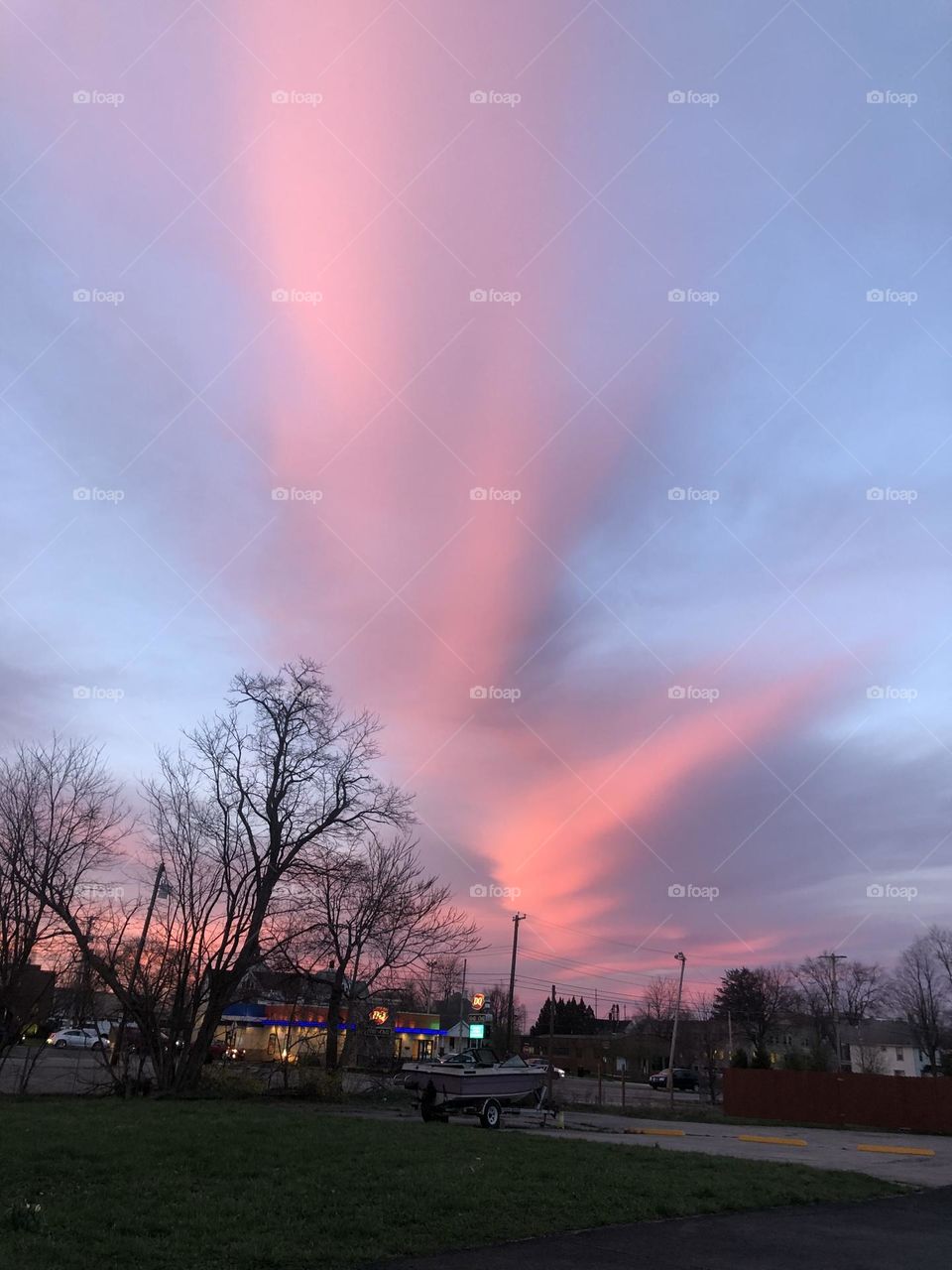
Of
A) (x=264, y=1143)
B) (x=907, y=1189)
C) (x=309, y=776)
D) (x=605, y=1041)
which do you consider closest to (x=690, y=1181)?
(x=907, y=1189)

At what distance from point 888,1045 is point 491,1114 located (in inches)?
3711

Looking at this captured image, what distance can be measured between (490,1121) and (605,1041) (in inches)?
3949

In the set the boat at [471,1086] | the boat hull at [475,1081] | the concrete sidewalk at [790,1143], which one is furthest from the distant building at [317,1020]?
the concrete sidewalk at [790,1143]

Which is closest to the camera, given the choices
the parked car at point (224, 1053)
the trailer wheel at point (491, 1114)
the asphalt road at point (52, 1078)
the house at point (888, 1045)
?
the trailer wheel at point (491, 1114)

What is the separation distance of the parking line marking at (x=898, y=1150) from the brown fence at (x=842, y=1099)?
8662mm

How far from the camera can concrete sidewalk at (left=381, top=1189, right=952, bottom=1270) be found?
743 centimetres

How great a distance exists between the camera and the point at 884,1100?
30922 mm

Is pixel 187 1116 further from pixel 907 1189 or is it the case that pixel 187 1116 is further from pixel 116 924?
pixel 907 1189

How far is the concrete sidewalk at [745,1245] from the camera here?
292 inches

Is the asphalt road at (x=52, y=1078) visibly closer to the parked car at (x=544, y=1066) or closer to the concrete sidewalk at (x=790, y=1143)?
the concrete sidewalk at (x=790, y=1143)

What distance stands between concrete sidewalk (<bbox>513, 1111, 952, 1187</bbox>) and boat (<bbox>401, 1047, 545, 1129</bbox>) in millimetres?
828

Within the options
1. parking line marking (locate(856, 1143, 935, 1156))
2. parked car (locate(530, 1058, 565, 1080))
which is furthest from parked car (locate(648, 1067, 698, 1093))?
parking line marking (locate(856, 1143, 935, 1156))

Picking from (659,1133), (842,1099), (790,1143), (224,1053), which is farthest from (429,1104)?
(842,1099)

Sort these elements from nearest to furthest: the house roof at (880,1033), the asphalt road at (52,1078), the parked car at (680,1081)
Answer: the asphalt road at (52,1078), the parked car at (680,1081), the house roof at (880,1033)
